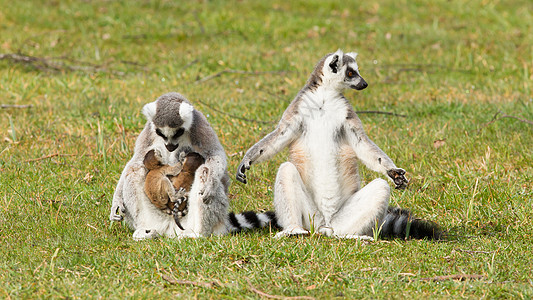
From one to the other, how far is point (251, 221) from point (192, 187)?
61 cm

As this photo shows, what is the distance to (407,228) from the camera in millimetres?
5277

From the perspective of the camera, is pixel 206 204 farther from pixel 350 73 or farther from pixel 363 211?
pixel 350 73

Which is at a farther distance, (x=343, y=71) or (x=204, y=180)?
(x=343, y=71)

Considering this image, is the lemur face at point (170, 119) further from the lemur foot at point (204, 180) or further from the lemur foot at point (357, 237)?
the lemur foot at point (357, 237)

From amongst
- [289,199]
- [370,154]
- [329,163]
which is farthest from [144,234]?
[370,154]

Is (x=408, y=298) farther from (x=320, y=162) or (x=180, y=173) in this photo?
(x=180, y=173)

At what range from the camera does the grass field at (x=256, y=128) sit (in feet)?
14.6

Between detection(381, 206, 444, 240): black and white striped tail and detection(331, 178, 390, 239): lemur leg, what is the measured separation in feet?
0.41

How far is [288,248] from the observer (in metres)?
4.80

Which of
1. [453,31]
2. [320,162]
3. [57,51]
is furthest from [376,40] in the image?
[320,162]

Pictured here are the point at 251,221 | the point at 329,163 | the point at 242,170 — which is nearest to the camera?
the point at 242,170

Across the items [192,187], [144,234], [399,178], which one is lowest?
[144,234]

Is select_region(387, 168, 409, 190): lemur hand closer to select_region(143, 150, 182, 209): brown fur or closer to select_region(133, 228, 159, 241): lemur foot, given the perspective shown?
select_region(143, 150, 182, 209): brown fur

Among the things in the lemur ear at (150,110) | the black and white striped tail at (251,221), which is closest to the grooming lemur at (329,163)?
the black and white striped tail at (251,221)
